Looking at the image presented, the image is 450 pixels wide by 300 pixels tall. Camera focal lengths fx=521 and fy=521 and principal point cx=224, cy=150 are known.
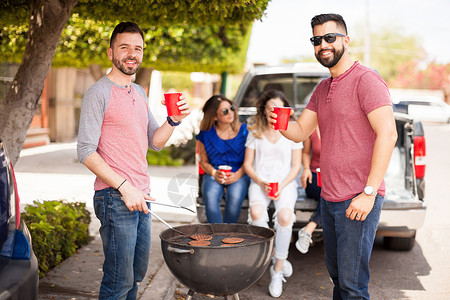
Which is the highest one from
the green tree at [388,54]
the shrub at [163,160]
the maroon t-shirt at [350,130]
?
the green tree at [388,54]

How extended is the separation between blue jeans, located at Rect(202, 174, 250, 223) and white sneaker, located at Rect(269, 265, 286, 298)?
661mm

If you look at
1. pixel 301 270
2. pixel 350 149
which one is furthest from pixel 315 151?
pixel 350 149

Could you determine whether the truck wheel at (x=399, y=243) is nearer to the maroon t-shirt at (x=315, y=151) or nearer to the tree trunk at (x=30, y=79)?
the maroon t-shirt at (x=315, y=151)

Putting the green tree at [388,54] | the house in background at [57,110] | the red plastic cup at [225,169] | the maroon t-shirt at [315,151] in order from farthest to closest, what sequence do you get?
the green tree at [388,54] → the house in background at [57,110] → the maroon t-shirt at [315,151] → the red plastic cup at [225,169]

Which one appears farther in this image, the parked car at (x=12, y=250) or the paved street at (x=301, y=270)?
the paved street at (x=301, y=270)

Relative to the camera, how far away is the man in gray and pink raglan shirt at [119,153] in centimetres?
297

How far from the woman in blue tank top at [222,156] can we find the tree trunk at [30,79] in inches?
68.8

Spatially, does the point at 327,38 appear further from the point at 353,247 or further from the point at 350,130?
the point at 353,247

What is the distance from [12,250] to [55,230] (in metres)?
2.64

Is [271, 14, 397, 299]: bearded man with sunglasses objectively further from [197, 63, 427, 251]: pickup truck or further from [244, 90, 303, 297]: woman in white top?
[197, 63, 427, 251]: pickup truck

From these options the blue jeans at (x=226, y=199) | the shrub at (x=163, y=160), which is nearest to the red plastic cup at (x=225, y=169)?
the blue jeans at (x=226, y=199)

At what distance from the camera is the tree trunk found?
427 centimetres

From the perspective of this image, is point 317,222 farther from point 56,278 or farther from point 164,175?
point 164,175

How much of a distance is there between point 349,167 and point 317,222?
1852 millimetres
